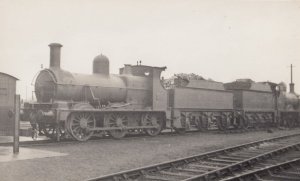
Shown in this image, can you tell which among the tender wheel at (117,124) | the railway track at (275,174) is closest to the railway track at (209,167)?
the railway track at (275,174)

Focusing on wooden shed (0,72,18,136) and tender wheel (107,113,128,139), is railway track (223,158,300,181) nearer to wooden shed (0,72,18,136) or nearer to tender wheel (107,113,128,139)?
tender wheel (107,113,128,139)

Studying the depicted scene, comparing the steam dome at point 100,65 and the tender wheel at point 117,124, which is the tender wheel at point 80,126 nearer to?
the tender wheel at point 117,124

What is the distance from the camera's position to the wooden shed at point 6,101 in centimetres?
1431

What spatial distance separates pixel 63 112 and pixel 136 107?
4080mm

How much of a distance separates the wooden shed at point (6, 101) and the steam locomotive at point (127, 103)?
1.02m

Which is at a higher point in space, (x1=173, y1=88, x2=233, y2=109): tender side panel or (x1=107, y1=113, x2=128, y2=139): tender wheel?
(x1=173, y1=88, x2=233, y2=109): tender side panel

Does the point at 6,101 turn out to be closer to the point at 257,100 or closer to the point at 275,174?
the point at 275,174

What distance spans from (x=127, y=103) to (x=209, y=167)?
7.99 metres

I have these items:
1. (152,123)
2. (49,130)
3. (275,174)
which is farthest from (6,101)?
(275,174)

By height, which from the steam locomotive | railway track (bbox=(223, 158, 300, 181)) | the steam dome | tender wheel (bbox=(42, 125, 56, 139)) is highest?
the steam dome

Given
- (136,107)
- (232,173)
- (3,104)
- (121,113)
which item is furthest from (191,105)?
(232,173)

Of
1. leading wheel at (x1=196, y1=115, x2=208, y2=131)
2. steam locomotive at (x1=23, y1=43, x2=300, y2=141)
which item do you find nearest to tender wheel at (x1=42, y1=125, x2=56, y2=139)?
steam locomotive at (x1=23, y1=43, x2=300, y2=141)

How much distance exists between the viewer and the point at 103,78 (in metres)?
15.0

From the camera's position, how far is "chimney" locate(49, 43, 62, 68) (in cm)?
1363
